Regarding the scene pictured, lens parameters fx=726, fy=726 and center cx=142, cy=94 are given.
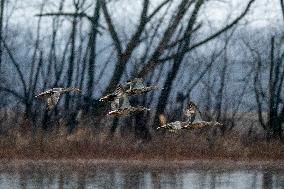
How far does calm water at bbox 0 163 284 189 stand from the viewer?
49.9 feet

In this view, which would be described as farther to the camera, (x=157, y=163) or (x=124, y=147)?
(x=124, y=147)

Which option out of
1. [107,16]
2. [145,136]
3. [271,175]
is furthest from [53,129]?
[271,175]

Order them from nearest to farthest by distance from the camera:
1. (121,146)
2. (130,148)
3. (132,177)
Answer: (132,177) → (121,146) → (130,148)

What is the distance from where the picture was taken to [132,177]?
17.0 m

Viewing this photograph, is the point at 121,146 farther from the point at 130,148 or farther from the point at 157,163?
the point at 157,163

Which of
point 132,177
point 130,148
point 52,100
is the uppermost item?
point 52,100

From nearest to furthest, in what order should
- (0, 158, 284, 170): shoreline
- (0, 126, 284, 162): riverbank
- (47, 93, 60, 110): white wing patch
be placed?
(47, 93, 60, 110): white wing patch < (0, 158, 284, 170): shoreline < (0, 126, 284, 162): riverbank

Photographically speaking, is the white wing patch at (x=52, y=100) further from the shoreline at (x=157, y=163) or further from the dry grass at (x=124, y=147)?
the dry grass at (x=124, y=147)

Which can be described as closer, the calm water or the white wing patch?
the white wing patch

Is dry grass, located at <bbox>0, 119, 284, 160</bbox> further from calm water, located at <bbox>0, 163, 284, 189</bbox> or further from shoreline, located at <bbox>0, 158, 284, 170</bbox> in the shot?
calm water, located at <bbox>0, 163, 284, 189</bbox>

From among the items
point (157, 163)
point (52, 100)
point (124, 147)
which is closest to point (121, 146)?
point (124, 147)

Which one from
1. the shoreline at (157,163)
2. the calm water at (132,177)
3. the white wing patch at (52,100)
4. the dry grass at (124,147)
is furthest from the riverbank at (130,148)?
the white wing patch at (52,100)

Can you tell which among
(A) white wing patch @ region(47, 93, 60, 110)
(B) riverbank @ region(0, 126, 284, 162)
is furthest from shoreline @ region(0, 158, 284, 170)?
(A) white wing patch @ region(47, 93, 60, 110)

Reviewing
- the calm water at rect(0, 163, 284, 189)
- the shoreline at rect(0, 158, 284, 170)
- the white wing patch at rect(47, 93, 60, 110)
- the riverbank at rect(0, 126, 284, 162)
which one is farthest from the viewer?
the riverbank at rect(0, 126, 284, 162)
